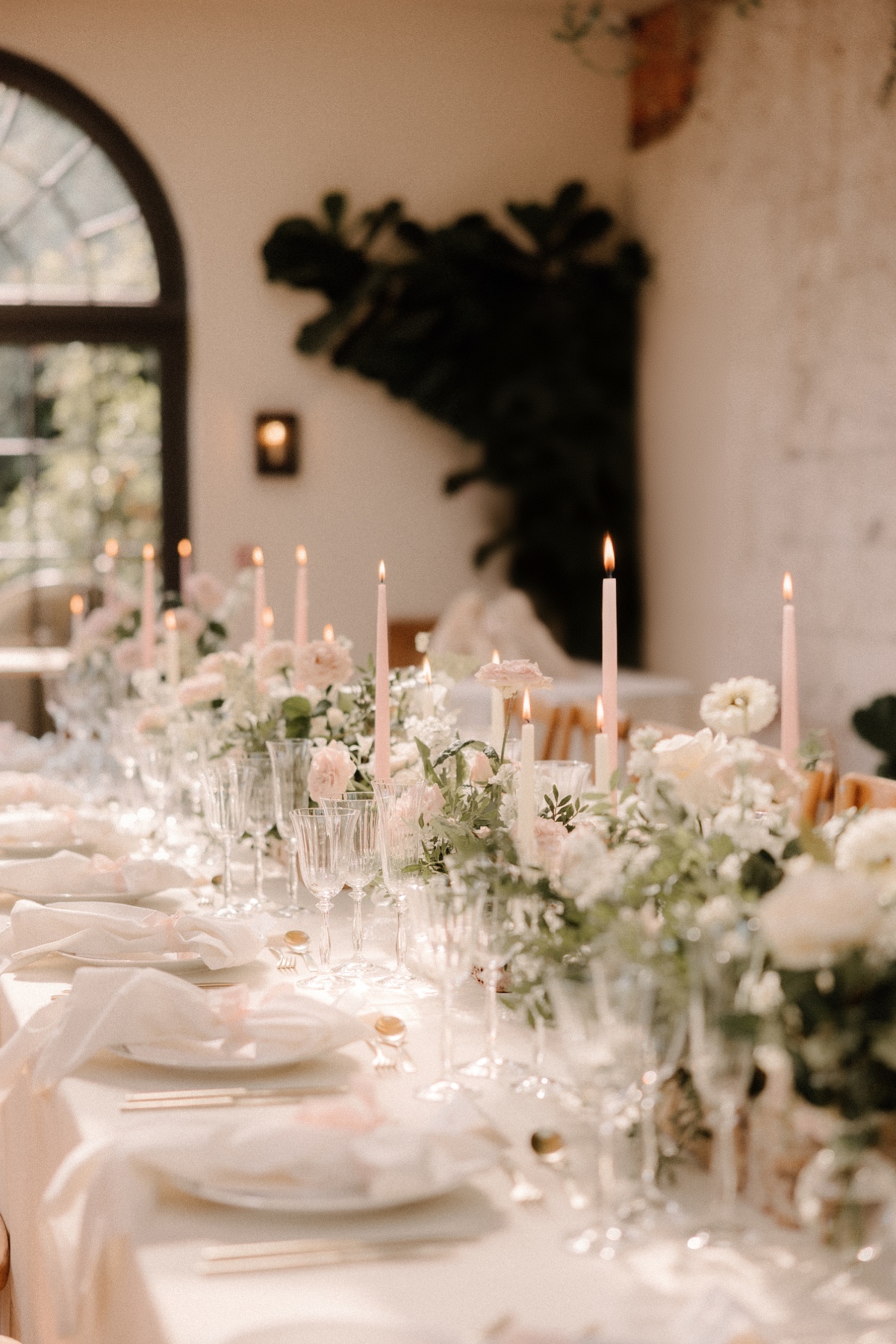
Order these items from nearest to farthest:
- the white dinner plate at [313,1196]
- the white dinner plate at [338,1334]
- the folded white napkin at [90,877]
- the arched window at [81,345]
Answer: the white dinner plate at [338,1334] < the white dinner plate at [313,1196] < the folded white napkin at [90,877] < the arched window at [81,345]

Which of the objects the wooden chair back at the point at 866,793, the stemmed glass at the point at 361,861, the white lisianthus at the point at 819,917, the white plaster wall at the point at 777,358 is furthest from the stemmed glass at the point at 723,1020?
the white plaster wall at the point at 777,358

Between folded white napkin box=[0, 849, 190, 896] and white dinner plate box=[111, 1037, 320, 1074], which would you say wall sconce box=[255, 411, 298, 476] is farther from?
white dinner plate box=[111, 1037, 320, 1074]

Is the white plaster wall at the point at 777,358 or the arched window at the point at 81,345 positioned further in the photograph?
the arched window at the point at 81,345

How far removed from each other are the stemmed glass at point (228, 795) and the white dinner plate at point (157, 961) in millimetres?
271

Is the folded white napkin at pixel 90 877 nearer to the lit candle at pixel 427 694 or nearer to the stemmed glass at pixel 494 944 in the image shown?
the lit candle at pixel 427 694

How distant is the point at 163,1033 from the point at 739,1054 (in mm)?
625

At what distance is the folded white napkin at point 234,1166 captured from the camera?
1098 mm

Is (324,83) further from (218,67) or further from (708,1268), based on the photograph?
(708,1268)

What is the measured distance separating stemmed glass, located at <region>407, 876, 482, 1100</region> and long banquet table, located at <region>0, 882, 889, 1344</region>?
0.32ft

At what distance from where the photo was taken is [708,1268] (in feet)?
3.37

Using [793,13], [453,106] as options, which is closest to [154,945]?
[793,13]

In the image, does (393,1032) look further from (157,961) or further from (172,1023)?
(157,961)

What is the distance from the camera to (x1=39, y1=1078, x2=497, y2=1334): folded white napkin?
1098 millimetres

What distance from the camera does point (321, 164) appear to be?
5.96m
